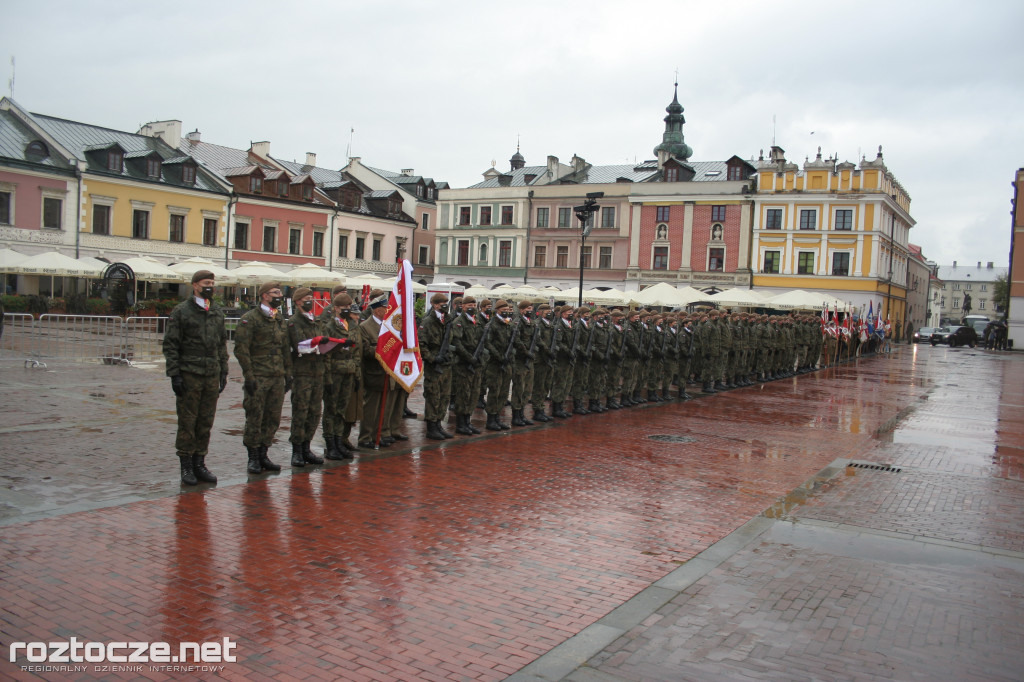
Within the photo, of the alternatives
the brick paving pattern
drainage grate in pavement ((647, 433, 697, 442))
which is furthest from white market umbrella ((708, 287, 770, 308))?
the brick paving pattern

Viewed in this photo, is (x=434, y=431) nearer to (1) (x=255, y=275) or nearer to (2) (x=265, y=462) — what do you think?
(2) (x=265, y=462)

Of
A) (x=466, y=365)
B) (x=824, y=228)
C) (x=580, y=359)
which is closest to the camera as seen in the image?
(x=466, y=365)

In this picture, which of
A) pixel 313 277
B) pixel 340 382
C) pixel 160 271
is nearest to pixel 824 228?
pixel 313 277

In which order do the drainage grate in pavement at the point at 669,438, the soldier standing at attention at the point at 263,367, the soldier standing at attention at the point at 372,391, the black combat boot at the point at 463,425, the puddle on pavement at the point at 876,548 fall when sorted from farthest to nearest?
the drainage grate in pavement at the point at 669,438, the black combat boot at the point at 463,425, the soldier standing at attention at the point at 372,391, the soldier standing at attention at the point at 263,367, the puddle on pavement at the point at 876,548

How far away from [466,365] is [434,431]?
110 cm

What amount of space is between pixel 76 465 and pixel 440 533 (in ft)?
14.0

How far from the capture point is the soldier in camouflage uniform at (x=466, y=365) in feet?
37.3

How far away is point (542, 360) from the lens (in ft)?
44.9

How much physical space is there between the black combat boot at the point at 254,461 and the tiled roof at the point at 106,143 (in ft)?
123

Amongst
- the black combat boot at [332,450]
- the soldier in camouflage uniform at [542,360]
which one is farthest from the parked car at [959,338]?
the black combat boot at [332,450]

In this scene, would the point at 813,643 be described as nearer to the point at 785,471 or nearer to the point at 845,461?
the point at 785,471

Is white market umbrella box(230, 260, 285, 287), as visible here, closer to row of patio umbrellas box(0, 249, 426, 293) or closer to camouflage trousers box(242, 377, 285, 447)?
row of patio umbrellas box(0, 249, 426, 293)

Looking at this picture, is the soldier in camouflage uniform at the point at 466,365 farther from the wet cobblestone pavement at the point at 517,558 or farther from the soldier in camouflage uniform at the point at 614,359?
the soldier in camouflage uniform at the point at 614,359

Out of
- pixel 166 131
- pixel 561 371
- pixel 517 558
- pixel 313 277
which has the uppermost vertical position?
pixel 166 131
